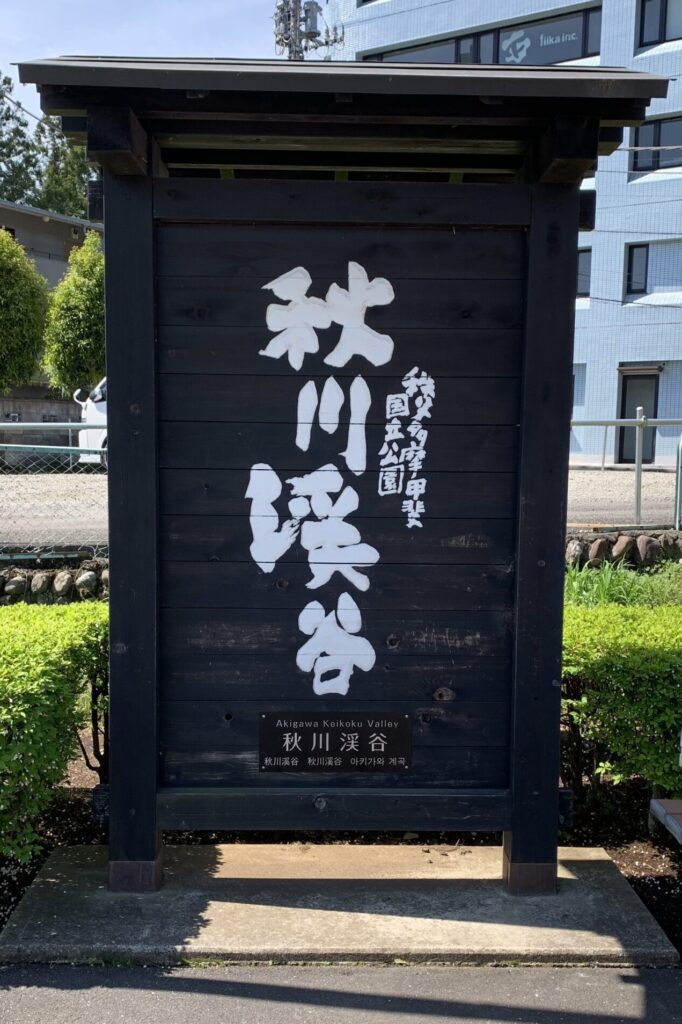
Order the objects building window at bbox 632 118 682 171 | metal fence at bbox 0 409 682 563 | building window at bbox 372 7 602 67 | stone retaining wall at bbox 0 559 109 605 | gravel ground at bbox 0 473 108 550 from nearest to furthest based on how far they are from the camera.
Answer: stone retaining wall at bbox 0 559 109 605
metal fence at bbox 0 409 682 563
gravel ground at bbox 0 473 108 550
building window at bbox 632 118 682 171
building window at bbox 372 7 602 67

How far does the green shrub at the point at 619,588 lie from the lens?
575 cm

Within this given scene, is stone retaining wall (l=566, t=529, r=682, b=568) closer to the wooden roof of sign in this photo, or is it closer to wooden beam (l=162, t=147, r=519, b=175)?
wooden beam (l=162, t=147, r=519, b=175)

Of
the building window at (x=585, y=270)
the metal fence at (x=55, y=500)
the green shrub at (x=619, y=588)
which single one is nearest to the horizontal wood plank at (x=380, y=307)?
the green shrub at (x=619, y=588)

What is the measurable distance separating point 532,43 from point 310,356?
26432 mm

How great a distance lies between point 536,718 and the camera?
3.33 metres

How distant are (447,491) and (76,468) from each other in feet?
15.6

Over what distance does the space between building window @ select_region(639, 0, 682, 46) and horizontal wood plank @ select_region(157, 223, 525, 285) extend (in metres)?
24.6

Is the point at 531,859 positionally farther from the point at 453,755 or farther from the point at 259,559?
the point at 259,559

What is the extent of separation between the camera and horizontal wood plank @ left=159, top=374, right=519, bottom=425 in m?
3.29

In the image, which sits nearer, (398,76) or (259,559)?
(398,76)

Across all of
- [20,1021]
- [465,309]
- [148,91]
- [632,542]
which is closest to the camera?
[20,1021]

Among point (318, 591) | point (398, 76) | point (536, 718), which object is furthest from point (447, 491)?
point (398, 76)

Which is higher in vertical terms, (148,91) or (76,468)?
(148,91)

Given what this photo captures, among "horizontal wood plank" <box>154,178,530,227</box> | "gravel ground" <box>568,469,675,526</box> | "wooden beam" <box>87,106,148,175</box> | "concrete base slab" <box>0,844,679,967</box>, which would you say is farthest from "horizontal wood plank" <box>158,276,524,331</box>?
"gravel ground" <box>568,469,675,526</box>
